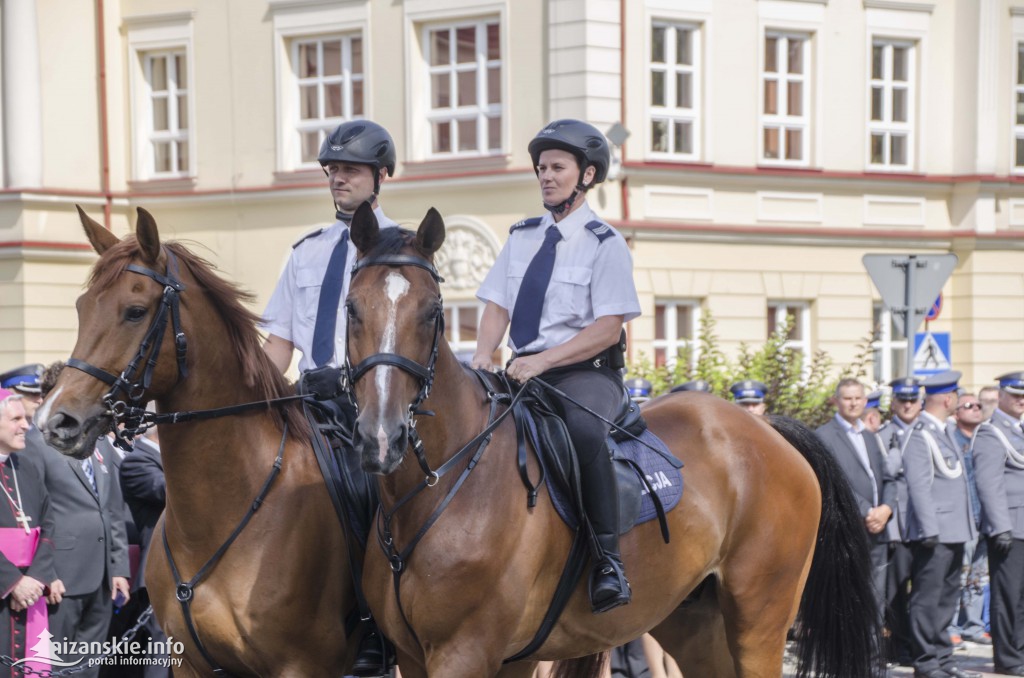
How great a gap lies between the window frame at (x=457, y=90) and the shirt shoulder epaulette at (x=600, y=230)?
50.7ft

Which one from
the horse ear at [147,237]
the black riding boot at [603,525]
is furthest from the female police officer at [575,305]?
the horse ear at [147,237]

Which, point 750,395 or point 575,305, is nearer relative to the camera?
point 575,305

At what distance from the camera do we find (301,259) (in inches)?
264

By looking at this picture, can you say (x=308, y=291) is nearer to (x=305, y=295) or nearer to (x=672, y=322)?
(x=305, y=295)

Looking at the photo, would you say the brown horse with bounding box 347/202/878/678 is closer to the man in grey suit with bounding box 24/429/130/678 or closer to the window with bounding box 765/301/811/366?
the man in grey suit with bounding box 24/429/130/678

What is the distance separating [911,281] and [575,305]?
7.84 m

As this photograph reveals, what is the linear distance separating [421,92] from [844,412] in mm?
11992

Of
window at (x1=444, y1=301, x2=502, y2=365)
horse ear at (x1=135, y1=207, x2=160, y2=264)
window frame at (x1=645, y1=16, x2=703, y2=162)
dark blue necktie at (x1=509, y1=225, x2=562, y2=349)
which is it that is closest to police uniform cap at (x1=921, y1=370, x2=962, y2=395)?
dark blue necktie at (x1=509, y1=225, x2=562, y2=349)

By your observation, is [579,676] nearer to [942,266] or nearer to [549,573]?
[549,573]

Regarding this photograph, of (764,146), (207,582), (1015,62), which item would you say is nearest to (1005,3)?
(1015,62)

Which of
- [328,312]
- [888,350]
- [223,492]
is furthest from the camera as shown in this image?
[888,350]

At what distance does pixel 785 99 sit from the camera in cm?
2264

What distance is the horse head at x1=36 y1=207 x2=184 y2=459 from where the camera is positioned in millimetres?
5145

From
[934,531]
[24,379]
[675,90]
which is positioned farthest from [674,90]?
[24,379]
